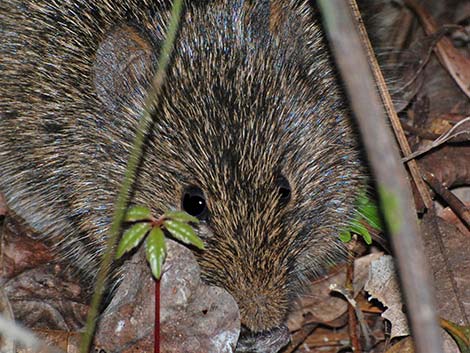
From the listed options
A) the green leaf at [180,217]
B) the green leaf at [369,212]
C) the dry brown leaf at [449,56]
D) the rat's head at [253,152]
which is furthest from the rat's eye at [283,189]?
the dry brown leaf at [449,56]

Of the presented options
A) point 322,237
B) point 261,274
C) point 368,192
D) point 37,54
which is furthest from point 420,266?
point 37,54

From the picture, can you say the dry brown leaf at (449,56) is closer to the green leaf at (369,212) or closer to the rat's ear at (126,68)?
the green leaf at (369,212)

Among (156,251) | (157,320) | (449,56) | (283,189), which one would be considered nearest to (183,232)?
(156,251)

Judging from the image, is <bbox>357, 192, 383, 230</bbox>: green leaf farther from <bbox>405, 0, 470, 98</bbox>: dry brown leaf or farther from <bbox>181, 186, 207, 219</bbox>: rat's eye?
<bbox>405, 0, 470, 98</bbox>: dry brown leaf

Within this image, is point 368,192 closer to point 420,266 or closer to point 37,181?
point 37,181

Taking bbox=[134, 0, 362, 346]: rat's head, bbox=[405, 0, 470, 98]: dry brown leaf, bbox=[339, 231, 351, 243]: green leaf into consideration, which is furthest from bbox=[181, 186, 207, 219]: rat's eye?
bbox=[405, 0, 470, 98]: dry brown leaf
